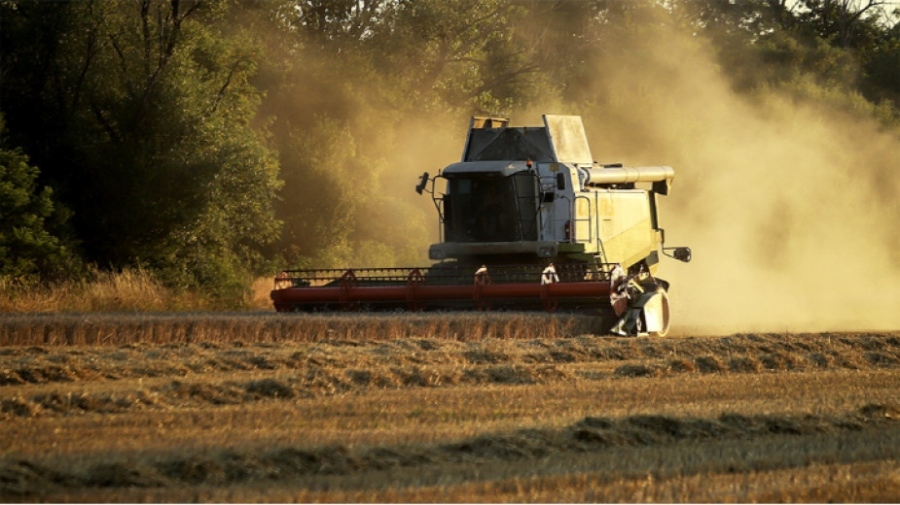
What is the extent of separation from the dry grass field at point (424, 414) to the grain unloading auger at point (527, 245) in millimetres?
1806

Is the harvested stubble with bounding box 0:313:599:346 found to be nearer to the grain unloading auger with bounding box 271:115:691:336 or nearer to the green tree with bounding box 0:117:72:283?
the grain unloading auger with bounding box 271:115:691:336

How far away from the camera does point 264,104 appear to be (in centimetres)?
3734

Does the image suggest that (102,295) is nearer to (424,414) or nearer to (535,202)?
(535,202)

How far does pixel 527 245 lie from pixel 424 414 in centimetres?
1063

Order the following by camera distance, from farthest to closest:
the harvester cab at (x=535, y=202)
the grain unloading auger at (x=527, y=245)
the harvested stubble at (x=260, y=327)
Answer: the harvester cab at (x=535, y=202) → the grain unloading auger at (x=527, y=245) → the harvested stubble at (x=260, y=327)

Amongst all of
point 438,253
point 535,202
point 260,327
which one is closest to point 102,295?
point 438,253

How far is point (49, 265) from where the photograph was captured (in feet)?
80.4

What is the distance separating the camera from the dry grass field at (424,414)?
8000 mm

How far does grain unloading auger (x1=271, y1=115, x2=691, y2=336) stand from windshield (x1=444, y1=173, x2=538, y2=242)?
2 cm

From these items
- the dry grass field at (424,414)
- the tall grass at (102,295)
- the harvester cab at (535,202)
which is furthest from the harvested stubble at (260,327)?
the tall grass at (102,295)

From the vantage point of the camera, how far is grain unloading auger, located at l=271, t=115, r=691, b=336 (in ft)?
66.1

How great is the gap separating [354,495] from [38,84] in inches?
835

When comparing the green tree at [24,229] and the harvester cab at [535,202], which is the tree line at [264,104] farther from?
the harvester cab at [535,202]

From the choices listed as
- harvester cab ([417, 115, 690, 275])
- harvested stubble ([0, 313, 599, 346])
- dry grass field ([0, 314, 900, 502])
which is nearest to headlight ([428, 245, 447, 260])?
harvester cab ([417, 115, 690, 275])
